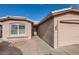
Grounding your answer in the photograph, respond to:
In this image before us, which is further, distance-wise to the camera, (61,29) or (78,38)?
(78,38)

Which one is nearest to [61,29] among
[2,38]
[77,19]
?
[77,19]

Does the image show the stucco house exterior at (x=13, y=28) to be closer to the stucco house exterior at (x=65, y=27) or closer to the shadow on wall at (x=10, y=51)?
the shadow on wall at (x=10, y=51)

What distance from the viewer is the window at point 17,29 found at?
1045cm

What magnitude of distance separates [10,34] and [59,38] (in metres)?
5.41

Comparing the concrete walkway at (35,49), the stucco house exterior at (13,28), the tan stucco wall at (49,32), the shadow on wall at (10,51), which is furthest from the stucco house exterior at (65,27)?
the stucco house exterior at (13,28)

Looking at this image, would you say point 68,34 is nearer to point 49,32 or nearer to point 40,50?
point 49,32

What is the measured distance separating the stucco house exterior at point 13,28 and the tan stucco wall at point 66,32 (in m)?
4.85

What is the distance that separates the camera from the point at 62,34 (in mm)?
7625

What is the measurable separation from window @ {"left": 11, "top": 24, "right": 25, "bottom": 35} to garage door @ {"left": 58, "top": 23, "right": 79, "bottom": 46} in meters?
5.09

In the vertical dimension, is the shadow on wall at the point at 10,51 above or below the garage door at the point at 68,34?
below

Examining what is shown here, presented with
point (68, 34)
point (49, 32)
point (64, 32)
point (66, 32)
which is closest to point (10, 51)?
point (49, 32)

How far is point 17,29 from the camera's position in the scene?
10.8m
